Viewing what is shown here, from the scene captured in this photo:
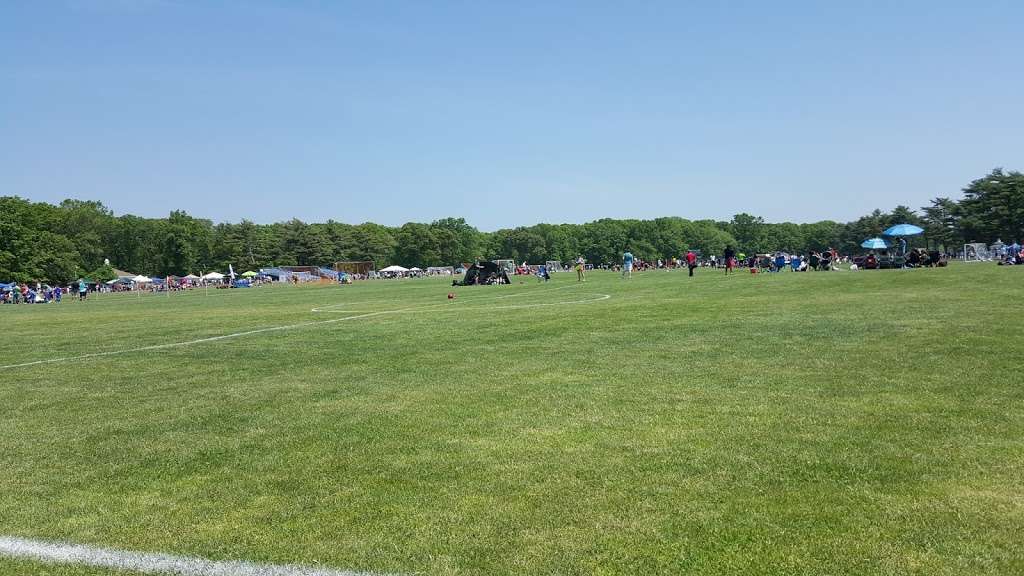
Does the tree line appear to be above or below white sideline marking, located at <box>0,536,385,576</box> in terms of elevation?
above

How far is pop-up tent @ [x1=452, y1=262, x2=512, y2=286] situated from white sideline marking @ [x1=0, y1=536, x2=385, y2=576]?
47.3 metres

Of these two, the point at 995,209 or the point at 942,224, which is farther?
the point at 942,224

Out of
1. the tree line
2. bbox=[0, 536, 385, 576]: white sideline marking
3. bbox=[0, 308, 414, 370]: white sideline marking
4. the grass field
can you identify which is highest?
the tree line

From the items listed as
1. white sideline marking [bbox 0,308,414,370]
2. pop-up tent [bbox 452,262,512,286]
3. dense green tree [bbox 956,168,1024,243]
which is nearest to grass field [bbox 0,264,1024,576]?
white sideline marking [bbox 0,308,414,370]

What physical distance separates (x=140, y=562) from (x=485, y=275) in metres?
48.3

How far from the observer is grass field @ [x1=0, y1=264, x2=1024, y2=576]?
3.72 m

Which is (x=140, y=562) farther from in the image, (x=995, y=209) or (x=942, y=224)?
(x=942, y=224)

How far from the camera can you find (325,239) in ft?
497

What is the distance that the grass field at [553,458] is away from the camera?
3725 mm

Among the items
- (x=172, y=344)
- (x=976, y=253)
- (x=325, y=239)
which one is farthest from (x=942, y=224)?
(x=172, y=344)

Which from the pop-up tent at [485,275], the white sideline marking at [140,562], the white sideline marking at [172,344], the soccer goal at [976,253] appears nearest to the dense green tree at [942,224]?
the soccer goal at [976,253]

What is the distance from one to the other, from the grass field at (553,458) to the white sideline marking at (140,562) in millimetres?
88

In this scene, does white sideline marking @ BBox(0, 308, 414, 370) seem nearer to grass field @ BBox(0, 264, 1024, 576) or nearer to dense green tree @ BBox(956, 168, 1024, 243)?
grass field @ BBox(0, 264, 1024, 576)

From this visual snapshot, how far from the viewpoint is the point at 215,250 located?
465ft
